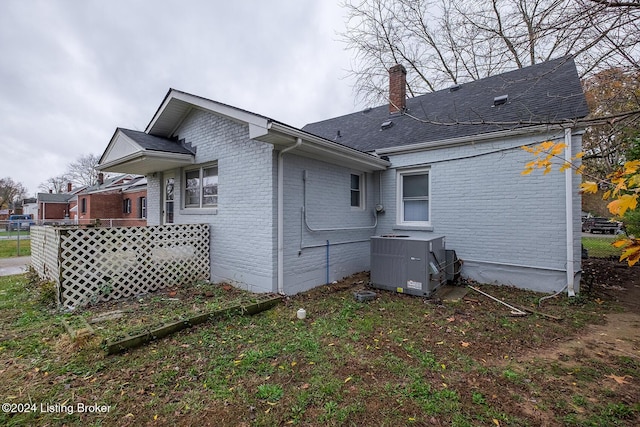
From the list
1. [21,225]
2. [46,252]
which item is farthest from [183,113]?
[21,225]

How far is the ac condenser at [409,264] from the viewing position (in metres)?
5.59

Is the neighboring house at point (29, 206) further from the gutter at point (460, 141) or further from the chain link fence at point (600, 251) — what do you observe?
the chain link fence at point (600, 251)

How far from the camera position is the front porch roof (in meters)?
6.57

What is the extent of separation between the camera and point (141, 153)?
6395 millimetres

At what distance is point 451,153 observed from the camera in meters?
7.05

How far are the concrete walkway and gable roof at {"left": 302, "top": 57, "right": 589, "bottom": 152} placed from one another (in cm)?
1091

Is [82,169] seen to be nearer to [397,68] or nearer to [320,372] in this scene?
[397,68]

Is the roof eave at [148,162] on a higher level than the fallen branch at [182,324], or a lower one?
higher

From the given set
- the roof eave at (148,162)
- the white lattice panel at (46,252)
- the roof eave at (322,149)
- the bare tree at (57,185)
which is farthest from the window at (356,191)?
the bare tree at (57,185)

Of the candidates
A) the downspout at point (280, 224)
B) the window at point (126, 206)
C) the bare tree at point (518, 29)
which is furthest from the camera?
the window at point (126, 206)

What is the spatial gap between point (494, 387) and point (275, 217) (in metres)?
4.07

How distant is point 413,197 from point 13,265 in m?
13.0

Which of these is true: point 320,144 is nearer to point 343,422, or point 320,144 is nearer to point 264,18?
point 343,422

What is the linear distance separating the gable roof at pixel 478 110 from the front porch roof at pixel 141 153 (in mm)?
5214
